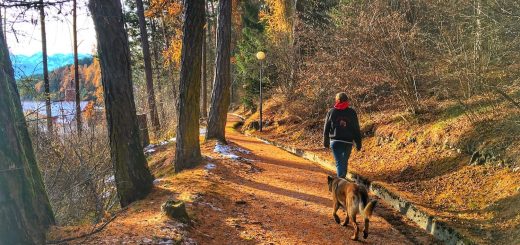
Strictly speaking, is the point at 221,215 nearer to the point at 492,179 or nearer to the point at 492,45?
the point at 492,179

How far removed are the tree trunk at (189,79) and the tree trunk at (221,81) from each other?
3303 mm

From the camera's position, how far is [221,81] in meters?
13.2

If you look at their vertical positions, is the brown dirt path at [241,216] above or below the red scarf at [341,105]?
below

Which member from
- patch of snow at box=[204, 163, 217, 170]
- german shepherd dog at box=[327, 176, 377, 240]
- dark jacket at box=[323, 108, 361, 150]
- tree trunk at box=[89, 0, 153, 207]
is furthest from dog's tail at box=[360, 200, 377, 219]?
patch of snow at box=[204, 163, 217, 170]

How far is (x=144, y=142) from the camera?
1617 centimetres

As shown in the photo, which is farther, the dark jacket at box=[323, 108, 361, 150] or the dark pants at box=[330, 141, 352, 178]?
the dark pants at box=[330, 141, 352, 178]

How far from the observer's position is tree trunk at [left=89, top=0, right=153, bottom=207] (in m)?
7.19

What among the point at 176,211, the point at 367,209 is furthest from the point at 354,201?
the point at 176,211

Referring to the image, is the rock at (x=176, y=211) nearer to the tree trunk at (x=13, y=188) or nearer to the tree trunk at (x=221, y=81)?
the tree trunk at (x=13, y=188)

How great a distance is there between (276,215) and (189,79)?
397 cm

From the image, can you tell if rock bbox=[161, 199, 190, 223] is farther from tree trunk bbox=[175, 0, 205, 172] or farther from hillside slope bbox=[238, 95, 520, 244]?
hillside slope bbox=[238, 95, 520, 244]

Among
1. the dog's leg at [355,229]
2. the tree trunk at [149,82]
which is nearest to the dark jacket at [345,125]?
the dog's leg at [355,229]

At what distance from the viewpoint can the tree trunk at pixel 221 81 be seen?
13.0 meters

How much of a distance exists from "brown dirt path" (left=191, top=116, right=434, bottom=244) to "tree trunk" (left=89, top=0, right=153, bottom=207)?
4.98 feet
